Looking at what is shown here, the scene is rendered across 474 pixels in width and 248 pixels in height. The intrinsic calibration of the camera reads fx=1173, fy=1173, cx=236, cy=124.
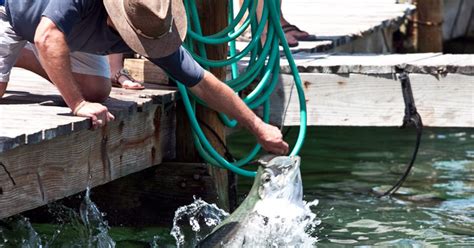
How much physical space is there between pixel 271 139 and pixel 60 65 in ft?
3.86

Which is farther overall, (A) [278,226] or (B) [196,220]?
(B) [196,220]

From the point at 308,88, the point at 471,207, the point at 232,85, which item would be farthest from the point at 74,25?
the point at 471,207

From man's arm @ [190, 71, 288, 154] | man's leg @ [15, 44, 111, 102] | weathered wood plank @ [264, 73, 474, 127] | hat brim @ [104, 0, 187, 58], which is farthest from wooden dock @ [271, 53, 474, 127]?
hat brim @ [104, 0, 187, 58]

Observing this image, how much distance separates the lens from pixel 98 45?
5652 millimetres

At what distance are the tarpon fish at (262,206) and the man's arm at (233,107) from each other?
0.37 meters

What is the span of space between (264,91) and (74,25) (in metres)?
1.55

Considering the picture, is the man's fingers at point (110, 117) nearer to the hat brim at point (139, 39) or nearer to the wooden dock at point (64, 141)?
the wooden dock at point (64, 141)

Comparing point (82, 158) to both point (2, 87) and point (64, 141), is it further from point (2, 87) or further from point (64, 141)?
point (2, 87)

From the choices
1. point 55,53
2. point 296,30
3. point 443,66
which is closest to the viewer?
point 55,53

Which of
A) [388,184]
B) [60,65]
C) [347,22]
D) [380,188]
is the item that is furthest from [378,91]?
[347,22]

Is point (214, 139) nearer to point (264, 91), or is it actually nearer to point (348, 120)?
point (264, 91)

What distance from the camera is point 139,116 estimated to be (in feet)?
20.0

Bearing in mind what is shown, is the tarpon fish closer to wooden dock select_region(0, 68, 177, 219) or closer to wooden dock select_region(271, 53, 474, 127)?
wooden dock select_region(0, 68, 177, 219)

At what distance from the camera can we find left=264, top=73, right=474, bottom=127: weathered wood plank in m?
6.99
